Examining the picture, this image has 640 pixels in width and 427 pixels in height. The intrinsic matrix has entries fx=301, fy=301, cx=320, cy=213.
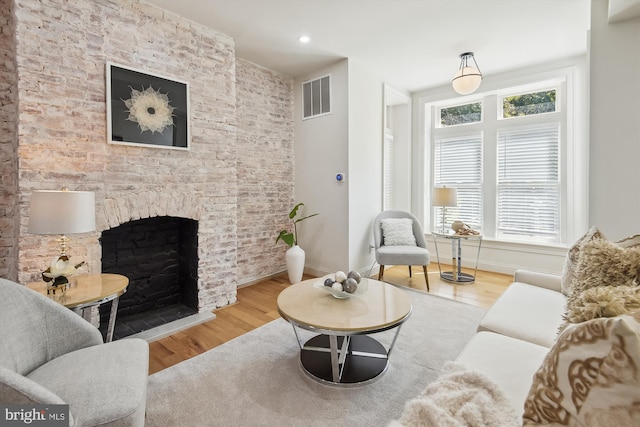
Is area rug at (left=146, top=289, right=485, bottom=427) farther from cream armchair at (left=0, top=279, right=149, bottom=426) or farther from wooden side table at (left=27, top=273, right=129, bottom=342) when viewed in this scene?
wooden side table at (left=27, top=273, right=129, bottom=342)

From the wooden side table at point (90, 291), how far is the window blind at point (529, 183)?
4946mm

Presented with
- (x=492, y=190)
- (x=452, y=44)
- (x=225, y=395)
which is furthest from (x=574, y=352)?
(x=492, y=190)

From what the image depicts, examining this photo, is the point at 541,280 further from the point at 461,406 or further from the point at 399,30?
the point at 399,30

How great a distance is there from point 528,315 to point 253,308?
250cm

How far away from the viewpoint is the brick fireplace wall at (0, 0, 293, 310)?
2178 mm

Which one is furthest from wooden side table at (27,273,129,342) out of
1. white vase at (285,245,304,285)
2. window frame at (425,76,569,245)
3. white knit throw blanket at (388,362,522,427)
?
window frame at (425,76,569,245)

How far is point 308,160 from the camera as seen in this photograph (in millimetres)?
4449

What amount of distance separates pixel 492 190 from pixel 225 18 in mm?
4294

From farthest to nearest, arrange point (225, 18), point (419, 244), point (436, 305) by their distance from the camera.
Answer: point (419, 244), point (436, 305), point (225, 18)

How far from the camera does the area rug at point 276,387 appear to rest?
1.70m

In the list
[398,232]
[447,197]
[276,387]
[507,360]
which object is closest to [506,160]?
[447,197]

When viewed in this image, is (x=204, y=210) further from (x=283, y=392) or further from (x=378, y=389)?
(x=378, y=389)

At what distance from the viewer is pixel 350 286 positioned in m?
2.14

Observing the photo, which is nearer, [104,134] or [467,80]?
[104,134]
